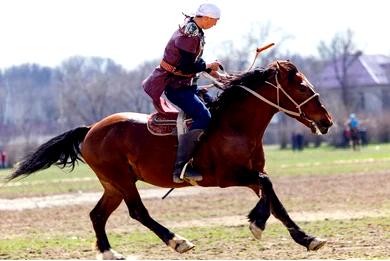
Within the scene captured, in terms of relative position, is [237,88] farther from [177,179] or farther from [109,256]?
[109,256]

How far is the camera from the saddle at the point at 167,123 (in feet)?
39.5

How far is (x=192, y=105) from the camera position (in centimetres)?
1184

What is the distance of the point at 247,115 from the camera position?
1182 cm

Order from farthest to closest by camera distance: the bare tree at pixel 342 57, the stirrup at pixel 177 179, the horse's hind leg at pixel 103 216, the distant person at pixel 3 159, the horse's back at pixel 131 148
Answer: the bare tree at pixel 342 57, the distant person at pixel 3 159, the horse's hind leg at pixel 103 216, the horse's back at pixel 131 148, the stirrup at pixel 177 179

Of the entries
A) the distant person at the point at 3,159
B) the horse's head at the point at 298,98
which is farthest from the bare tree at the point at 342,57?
the horse's head at the point at 298,98

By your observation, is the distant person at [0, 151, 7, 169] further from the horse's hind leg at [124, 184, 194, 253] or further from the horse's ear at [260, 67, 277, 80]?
the horse's ear at [260, 67, 277, 80]

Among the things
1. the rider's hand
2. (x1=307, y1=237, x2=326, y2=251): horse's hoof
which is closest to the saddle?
the rider's hand

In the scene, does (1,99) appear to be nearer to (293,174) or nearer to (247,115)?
(293,174)

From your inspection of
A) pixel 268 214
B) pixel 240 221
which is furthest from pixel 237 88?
pixel 240 221

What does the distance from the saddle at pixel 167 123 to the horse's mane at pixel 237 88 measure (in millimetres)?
444

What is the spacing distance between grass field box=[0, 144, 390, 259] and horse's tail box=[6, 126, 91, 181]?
1333 mm

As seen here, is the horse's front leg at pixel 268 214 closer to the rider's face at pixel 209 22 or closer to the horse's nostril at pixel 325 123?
the horse's nostril at pixel 325 123

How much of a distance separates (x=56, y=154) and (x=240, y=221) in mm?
5450

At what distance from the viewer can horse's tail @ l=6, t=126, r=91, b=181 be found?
13.8 metres
